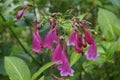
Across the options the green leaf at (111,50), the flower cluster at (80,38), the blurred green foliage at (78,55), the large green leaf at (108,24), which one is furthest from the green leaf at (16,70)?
the large green leaf at (108,24)

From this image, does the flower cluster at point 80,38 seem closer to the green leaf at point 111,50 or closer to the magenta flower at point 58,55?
the magenta flower at point 58,55

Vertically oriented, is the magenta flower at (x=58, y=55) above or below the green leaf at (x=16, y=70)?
above

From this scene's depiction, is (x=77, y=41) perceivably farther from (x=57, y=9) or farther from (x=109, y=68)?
(x=57, y=9)

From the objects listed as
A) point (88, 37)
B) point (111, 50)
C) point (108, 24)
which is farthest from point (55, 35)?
point (108, 24)

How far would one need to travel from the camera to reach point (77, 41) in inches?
58.3

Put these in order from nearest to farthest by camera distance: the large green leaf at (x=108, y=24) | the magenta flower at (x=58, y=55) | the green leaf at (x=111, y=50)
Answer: the magenta flower at (x=58, y=55)
the green leaf at (x=111, y=50)
the large green leaf at (x=108, y=24)

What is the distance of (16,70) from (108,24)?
28.1 inches

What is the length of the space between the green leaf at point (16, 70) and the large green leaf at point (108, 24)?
0.62m

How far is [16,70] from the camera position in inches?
60.7

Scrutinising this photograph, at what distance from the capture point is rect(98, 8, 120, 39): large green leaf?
2.00 metres

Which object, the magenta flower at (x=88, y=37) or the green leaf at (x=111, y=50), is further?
the green leaf at (x=111, y=50)

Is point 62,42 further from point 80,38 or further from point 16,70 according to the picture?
point 16,70

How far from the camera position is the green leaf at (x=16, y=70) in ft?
5.00

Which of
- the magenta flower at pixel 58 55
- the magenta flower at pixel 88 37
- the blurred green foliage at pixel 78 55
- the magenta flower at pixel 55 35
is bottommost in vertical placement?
the blurred green foliage at pixel 78 55
